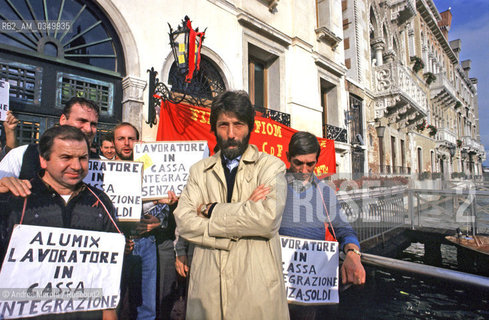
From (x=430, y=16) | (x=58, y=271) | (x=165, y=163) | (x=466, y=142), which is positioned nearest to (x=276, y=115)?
(x=165, y=163)

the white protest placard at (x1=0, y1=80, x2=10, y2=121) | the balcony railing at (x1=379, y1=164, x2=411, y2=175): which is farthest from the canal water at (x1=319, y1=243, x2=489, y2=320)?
the balcony railing at (x1=379, y1=164, x2=411, y2=175)

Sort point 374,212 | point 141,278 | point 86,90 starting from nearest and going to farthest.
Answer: point 141,278
point 86,90
point 374,212

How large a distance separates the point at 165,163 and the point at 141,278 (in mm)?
1173

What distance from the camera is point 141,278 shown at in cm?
249

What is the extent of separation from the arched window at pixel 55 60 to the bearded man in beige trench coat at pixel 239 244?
394 centimetres

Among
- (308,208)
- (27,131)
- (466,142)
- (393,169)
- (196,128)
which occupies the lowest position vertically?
(308,208)

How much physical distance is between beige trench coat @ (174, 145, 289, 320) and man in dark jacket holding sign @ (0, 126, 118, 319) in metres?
0.68

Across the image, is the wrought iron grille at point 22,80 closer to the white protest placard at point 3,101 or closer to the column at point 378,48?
the white protest placard at point 3,101

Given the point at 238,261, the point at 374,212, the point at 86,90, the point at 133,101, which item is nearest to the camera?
the point at 238,261

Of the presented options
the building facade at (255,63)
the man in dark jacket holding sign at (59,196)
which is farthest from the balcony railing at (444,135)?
the man in dark jacket holding sign at (59,196)

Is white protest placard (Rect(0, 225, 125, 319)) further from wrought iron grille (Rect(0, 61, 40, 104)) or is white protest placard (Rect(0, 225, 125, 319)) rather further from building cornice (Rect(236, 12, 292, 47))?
building cornice (Rect(236, 12, 292, 47))

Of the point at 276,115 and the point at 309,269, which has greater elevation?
the point at 276,115

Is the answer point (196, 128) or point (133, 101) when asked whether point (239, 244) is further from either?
point (133, 101)

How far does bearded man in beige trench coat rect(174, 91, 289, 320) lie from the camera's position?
4.58 ft
